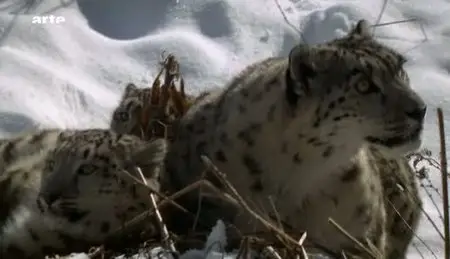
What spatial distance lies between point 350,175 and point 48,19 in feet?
9.67

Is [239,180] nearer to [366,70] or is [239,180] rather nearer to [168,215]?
[168,215]

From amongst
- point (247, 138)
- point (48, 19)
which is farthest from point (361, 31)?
point (48, 19)

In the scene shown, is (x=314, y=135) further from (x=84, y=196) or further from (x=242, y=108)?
(x=84, y=196)

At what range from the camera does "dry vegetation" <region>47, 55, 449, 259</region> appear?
345cm

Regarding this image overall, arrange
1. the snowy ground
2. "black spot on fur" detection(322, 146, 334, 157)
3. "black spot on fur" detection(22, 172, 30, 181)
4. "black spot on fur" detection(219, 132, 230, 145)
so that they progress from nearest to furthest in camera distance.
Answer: "black spot on fur" detection(322, 146, 334, 157) → "black spot on fur" detection(219, 132, 230, 145) → "black spot on fur" detection(22, 172, 30, 181) → the snowy ground

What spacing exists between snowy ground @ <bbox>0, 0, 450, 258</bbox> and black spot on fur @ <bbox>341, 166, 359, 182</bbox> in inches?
64.3

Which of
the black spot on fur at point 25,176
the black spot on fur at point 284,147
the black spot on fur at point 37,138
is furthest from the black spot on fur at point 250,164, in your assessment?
the black spot on fur at point 37,138

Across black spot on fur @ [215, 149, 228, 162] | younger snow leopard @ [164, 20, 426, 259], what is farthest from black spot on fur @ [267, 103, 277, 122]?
black spot on fur @ [215, 149, 228, 162]

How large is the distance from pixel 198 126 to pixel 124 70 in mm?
2116

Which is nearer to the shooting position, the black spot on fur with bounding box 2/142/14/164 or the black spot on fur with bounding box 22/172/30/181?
the black spot on fur with bounding box 22/172/30/181

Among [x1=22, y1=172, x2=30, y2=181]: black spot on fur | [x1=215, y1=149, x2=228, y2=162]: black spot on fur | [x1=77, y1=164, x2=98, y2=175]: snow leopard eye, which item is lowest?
[x1=22, y1=172, x2=30, y2=181]: black spot on fur

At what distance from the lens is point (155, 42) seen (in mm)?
6734

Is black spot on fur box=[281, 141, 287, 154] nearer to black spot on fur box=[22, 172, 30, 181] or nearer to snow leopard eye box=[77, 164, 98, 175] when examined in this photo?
snow leopard eye box=[77, 164, 98, 175]

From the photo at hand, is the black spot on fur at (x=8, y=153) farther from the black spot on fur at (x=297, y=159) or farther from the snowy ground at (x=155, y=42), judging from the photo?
the black spot on fur at (x=297, y=159)
